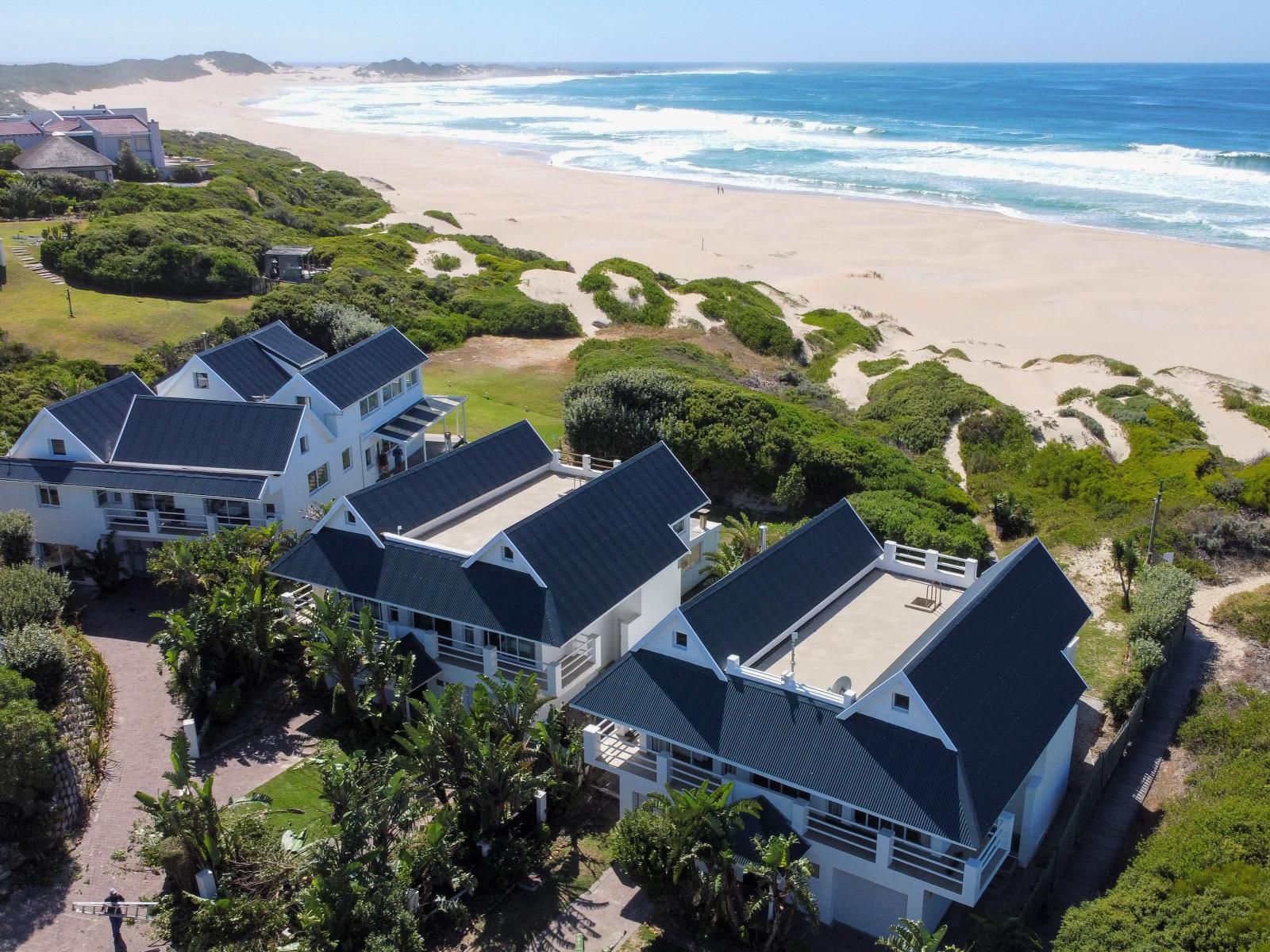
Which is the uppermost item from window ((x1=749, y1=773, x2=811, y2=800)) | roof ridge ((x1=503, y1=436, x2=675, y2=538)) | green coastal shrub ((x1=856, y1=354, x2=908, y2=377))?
roof ridge ((x1=503, y1=436, x2=675, y2=538))

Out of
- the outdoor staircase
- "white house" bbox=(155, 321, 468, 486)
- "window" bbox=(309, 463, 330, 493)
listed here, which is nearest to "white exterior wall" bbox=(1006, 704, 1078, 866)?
"window" bbox=(309, 463, 330, 493)

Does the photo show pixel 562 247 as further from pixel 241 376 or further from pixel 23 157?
pixel 241 376

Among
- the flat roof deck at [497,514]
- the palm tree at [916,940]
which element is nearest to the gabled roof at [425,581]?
the flat roof deck at [497,514]

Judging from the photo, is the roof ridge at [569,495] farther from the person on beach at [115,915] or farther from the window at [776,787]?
the person on beach at [115,915]

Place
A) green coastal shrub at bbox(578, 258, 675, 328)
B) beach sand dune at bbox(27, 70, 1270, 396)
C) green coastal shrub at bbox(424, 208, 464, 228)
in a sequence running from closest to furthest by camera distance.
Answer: green coastal shrub at bbox(578, 258, 675, 328) < beach sand dune at bbox(27, 70, 1270, 396) < green coastal shrub at bbox(424, 208, 464, 228)

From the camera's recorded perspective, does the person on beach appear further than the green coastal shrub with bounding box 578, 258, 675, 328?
No

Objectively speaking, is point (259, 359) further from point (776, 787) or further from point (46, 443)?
point (776, 787)

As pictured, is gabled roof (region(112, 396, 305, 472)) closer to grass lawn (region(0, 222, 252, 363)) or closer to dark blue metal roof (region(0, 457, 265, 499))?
dark blue metal roof (region(0, 457, 265, 499))

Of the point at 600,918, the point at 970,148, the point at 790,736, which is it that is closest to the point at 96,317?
the point at 600,918
